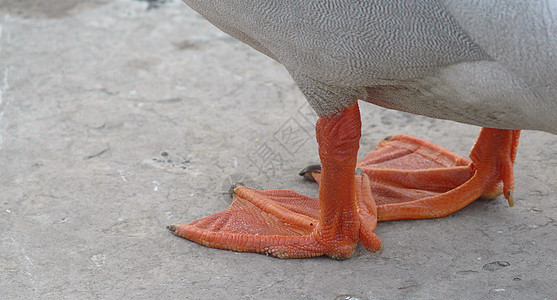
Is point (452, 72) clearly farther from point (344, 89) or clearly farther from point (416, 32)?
point (344, 89)

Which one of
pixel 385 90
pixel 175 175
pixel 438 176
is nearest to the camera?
pixel 385 90

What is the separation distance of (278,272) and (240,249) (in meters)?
0.21

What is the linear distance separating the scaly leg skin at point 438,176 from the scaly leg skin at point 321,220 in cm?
17

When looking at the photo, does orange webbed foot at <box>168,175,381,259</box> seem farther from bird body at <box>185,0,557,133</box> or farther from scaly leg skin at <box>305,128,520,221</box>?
bird body at <box>185,0,557,133</box>

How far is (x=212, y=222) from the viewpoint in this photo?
2.69 meters

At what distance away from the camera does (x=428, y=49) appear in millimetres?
1924

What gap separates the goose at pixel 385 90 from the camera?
182 cm

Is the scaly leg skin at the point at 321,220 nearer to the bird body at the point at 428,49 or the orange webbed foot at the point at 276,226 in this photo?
the orange webbed foot at the point at 276,226

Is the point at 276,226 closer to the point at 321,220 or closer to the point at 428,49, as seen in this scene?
the point at 321,220

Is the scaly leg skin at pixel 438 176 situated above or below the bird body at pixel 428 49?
below

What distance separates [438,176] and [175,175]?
4.24 ft

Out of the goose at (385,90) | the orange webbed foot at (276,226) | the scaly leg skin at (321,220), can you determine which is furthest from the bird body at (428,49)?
the orange webbed foot at (276,226)

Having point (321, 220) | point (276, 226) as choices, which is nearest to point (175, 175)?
point (276, 226)

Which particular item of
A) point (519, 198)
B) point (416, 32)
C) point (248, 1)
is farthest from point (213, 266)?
point (519, 198)
